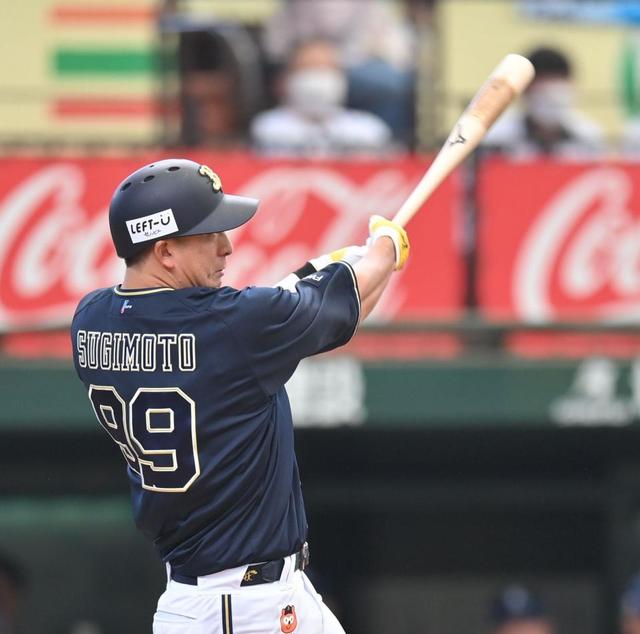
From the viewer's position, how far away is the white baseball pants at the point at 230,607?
135 inches

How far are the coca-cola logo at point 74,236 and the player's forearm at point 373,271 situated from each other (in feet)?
11.2

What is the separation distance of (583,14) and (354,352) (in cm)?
274

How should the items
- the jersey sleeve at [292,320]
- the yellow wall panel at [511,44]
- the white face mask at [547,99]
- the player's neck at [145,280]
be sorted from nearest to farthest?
the jersey sleeve at [292,320] < the player's neck at [145,280] < the white face mask at [547,99] < the yellow wall panel at [511,44]

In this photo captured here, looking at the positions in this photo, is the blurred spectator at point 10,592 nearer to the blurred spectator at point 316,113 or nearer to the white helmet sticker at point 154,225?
the blurred spectator at point 316,113

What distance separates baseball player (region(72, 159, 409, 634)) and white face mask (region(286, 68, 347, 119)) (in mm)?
3898

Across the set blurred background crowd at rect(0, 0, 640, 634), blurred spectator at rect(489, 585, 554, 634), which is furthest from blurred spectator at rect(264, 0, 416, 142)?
blurred spectator at rect(489, 585, 554, 634)

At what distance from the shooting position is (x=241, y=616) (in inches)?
135

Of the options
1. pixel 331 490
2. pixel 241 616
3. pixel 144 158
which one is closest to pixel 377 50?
pixel 144 158

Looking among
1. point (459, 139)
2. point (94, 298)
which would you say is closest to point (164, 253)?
point (94, 298)

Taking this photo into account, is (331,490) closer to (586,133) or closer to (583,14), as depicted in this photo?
(586,133)

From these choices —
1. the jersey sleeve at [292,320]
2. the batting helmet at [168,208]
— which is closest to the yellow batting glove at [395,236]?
the jersey sleeve at [292,320]

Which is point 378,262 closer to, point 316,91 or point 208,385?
point 208,385

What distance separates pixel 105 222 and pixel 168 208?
145 inches

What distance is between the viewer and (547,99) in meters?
7.44
